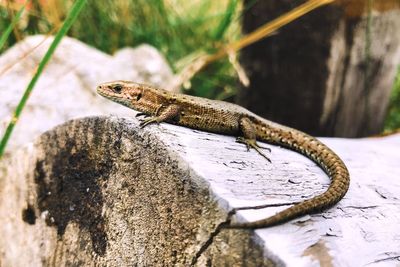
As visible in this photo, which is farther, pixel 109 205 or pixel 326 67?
pixel 326 67

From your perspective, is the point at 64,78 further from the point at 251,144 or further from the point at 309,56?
the point at 251,144

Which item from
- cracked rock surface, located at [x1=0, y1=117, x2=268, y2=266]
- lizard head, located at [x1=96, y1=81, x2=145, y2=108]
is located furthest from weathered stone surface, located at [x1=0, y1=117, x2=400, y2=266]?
lizard head, located at [x1=96, y1=81, x2=145, y2=108]

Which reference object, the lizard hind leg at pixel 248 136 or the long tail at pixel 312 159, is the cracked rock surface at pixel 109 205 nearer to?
the long tail at pixel 312 159

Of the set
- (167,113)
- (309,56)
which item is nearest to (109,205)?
(167,113)

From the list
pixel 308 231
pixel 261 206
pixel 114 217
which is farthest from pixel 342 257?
pixel 114 217

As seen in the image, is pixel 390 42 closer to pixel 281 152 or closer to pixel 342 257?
pixel 281 152

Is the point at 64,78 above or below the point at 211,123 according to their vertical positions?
above
